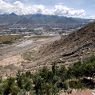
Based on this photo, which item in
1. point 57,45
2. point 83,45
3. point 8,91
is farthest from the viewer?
point 57,45

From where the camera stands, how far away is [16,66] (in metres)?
143

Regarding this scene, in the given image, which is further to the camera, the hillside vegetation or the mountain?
the mountain

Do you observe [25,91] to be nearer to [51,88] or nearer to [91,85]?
[51,88]

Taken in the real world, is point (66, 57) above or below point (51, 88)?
below

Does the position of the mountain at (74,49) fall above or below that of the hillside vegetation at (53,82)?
below

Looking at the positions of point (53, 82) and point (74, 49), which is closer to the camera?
point (53, 82)

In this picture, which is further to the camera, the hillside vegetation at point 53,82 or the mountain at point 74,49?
the mountain at point 74,49

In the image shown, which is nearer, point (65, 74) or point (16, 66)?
point (65, 74)

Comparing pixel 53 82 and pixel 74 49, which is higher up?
pixel 53 82

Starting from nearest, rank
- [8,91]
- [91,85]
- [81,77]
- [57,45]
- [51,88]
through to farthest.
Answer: [51,88] < [8,91] < [91,85] < [81,77] < [57,45]

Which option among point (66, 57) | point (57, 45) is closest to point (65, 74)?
point (66, 57)

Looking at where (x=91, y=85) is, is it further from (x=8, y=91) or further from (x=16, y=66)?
(x=16, y=66)

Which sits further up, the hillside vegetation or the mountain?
the hillside vegetation

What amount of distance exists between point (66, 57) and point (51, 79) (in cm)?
5617
